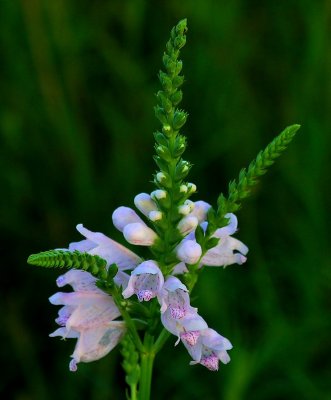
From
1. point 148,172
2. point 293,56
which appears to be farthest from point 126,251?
point 293,56

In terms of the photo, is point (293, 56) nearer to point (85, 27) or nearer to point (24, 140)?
point (85, 27)

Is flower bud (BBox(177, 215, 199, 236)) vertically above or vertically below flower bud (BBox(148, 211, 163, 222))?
below

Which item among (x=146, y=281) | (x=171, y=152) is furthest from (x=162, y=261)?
(x=171, y=152)

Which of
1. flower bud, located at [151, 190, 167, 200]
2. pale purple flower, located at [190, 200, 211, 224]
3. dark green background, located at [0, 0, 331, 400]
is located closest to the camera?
Answer: flower bud, located at [151, 190, 167, 200]

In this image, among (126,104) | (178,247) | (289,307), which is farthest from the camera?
(126,104)

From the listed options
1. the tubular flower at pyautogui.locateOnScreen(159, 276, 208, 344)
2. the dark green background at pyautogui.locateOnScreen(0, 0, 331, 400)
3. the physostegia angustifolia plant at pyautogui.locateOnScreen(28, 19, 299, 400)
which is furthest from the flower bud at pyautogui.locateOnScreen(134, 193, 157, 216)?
the dark green background at pyautogui.locateOnScreen(0, 0, 331, 400)

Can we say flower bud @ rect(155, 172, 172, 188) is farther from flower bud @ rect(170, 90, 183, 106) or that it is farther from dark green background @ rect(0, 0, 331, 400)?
dark green background @ rect(0, 0, 331, 400)
